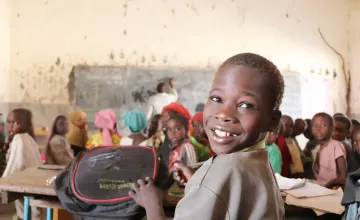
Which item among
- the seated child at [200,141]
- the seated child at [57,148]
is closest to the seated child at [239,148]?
→ the seated child at [200,141]

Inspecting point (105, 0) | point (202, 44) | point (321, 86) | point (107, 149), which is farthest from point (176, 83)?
point (107, 149)

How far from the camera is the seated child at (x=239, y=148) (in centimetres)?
77

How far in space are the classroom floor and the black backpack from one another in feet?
8.00

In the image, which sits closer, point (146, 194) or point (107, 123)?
point (146, 194)

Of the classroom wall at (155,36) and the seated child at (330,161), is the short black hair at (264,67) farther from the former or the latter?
the classroom wall at (155,36)

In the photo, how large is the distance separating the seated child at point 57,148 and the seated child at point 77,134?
0.46m

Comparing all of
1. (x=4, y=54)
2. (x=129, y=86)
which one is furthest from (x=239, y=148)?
(x=4, y=54)

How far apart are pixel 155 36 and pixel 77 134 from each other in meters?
1.84

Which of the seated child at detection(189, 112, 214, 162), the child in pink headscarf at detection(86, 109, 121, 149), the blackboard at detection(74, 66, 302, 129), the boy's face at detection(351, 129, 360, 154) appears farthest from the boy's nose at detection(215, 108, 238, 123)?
the blackboard at detection(74, 66, 302, 129)

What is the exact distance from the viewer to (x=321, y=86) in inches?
207

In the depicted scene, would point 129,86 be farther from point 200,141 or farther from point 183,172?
point 183,172

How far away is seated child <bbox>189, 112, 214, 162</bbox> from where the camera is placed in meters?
2.92

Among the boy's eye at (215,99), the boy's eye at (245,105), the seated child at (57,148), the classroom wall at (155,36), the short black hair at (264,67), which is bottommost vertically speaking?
the seated child at (57,148)

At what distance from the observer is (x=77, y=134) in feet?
14.6
